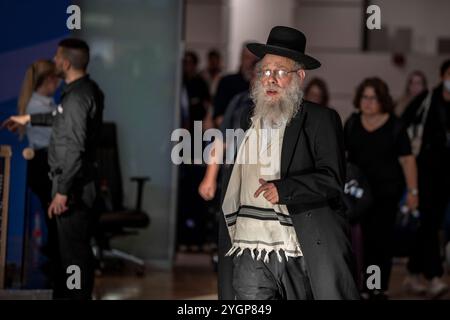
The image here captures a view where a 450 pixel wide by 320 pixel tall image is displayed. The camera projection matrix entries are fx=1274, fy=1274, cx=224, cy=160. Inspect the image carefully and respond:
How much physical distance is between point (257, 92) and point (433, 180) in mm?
3490

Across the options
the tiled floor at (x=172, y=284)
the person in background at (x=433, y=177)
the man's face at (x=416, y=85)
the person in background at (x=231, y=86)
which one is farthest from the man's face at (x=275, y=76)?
the man's face at (x=416, y=85)

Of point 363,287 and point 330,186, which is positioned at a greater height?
point 330,186

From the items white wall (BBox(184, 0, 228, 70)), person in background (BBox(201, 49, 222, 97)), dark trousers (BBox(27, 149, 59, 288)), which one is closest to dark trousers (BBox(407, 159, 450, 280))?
dark trousers (BBox(27, 149, 59, 288))

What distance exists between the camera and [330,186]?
195 inches

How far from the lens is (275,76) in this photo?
5.05 metres

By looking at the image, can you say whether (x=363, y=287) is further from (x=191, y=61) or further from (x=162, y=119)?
(x=191, y=61)

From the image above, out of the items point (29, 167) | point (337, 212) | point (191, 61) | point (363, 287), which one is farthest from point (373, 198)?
point (191, 61)

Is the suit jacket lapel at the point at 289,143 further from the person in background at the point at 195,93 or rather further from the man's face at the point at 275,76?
the person in background at the point at 195,93

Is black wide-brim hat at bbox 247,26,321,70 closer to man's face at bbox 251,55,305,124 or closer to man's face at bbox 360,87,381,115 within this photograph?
man's face at bbox 251,55,305,124

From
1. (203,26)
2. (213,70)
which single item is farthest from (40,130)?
(203,26)

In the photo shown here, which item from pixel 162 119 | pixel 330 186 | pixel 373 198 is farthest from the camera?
pixel 162 119

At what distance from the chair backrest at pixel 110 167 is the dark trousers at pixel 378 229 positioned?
2018 mm

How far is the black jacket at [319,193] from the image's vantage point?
4.95m

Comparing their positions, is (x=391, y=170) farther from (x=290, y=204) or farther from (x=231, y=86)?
(x=290, y=204)
